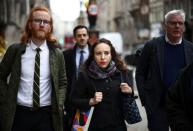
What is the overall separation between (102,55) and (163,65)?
0.99 meters

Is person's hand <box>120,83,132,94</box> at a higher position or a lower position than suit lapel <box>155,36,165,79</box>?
lower

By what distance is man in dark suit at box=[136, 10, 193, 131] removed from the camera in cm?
612

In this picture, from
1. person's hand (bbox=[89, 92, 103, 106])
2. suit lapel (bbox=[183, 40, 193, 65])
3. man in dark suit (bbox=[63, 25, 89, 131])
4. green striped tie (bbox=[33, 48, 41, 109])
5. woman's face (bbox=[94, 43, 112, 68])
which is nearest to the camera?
green striped tie (bbox=[33, 48, 41, 109])

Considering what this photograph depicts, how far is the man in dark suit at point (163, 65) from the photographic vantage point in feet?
20.1

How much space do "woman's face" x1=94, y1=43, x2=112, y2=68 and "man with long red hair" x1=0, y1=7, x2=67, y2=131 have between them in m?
0.39

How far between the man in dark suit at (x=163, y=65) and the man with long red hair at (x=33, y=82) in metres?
1.31

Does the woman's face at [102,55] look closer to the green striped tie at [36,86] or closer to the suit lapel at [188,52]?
the green striped tie at [36,86]

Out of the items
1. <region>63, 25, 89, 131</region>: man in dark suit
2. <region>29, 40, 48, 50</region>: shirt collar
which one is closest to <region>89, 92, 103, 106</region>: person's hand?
<region>29, 40, 48, 50</region>: shirt collar

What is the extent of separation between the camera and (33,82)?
5098mm

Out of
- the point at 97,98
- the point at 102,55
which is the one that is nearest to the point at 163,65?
the point at 102,55

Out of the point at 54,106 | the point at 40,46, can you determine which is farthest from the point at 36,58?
the point at 54,106

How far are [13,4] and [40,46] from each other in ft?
94.8

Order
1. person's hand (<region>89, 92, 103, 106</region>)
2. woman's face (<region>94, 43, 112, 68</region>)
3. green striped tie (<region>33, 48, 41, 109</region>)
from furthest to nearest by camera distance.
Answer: woman's face (<region>94, 43, 112, 68</region>)
person's hand (<region>89, 92, 103, 106</region>)
green striped tie (<region>33, 48, 41, 109</region>)

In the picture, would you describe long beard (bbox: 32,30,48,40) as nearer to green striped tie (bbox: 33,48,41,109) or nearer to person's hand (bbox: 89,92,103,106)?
green striped tie (bbox: 33,48,41,109)
